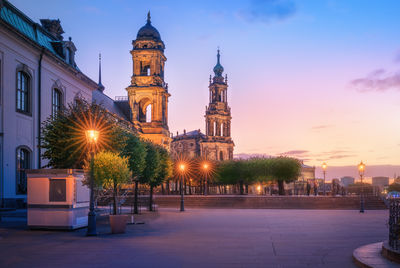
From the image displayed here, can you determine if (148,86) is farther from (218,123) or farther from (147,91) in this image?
(218,123)

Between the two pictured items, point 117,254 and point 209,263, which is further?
point 117,254

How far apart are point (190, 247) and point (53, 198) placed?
8.23 m

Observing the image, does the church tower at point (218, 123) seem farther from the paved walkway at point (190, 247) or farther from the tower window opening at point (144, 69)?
the paved walkway at point (190, 247)

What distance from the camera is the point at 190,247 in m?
15.1

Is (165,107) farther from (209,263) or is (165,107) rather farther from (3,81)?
(209,263)

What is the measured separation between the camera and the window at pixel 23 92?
3159 cm

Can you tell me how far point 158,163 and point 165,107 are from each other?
41.3 meters

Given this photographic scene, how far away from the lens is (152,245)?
1562cm

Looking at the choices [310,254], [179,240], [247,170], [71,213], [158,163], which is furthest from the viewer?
[247,170]

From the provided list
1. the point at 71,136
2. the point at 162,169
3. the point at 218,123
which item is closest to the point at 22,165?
the point at 71,136

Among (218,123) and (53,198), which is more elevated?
(218,123)

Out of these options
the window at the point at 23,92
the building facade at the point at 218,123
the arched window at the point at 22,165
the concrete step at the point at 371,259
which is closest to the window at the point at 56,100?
the window at the point at 23,92

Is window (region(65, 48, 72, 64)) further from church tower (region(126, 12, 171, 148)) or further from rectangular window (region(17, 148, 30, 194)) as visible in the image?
church tower (region(126, 12, 171, 148))

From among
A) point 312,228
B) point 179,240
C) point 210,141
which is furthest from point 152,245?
point 210,141
